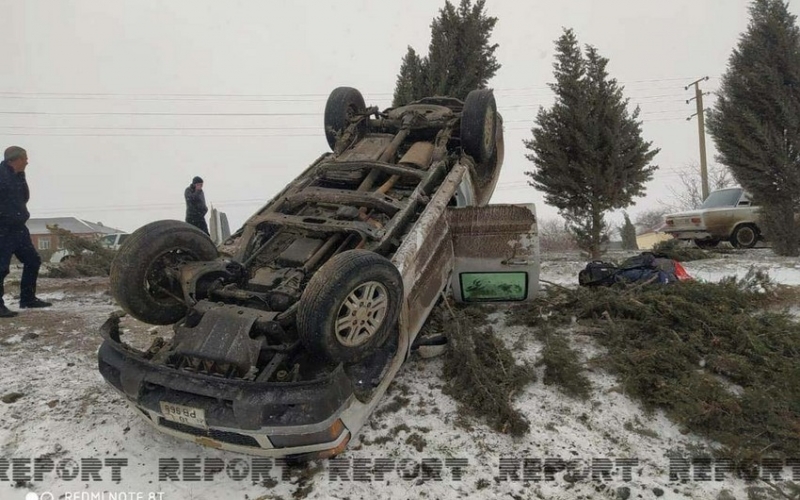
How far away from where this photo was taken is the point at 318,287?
8.85 ft

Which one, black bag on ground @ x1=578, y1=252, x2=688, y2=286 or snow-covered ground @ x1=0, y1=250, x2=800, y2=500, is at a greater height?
black bag on ground @ x1=578, y1=252, x2=688, y2=286

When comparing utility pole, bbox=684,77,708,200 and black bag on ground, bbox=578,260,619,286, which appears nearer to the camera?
black bag on ground, bbox=578,260,619,286

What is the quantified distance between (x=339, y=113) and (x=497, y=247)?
252cm

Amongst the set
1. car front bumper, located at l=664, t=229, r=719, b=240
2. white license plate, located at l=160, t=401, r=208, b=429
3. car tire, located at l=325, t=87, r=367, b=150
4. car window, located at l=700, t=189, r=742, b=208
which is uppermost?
car tire, located at l=325, t=87, r=367, b=150

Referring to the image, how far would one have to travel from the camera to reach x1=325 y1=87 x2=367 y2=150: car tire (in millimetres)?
5594

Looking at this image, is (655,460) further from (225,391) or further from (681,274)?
(681,274)

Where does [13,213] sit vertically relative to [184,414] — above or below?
above

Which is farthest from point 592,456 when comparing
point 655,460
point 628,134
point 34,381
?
point 628,134

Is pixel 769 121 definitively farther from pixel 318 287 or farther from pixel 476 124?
pixel 318 287

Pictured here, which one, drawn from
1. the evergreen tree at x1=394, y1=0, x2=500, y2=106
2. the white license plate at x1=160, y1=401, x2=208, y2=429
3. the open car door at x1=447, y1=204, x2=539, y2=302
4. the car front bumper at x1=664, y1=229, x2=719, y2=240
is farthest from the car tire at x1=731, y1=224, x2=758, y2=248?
the white license plate at x1=160, y1=401, x2=208, y2=429

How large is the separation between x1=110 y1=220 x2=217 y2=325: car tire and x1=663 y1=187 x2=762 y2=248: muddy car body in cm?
1055

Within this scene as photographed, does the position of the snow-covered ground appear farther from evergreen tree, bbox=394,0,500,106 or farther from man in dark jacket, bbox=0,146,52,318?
evergreen tree, bbox=394,0,500,106

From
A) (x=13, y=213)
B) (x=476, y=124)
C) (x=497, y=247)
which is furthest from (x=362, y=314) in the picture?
(x=13, y=213)

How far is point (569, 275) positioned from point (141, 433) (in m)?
Result: 5.44
